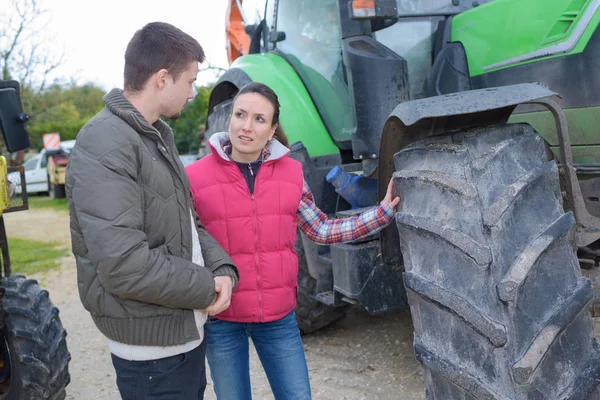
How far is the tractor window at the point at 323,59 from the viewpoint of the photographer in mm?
3588

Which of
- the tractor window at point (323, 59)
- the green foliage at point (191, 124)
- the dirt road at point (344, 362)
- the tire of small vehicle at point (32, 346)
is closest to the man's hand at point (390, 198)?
the tractor window at point (323, 59)

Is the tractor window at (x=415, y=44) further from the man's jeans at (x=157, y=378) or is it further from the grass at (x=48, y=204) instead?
the grass at (x=48, y=204)

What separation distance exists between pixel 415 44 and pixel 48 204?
15813mm

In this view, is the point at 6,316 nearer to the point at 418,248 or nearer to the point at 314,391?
the point at 314,391

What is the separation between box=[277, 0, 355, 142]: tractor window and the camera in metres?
3.59

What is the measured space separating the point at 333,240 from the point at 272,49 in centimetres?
206

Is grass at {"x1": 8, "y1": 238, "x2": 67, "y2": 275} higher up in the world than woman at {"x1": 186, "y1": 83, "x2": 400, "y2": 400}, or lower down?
lower down

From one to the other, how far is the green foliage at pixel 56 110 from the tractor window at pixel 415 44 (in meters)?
10.4

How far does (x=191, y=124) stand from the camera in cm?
2006

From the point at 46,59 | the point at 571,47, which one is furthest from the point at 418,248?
the point at 46,59

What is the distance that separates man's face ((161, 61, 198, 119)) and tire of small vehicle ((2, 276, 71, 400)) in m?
1.72

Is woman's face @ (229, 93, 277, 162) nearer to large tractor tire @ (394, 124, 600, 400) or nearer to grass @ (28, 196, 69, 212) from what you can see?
large tractor tire @ (394, 124, 600, 400)

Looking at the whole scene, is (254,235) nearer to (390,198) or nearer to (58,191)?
(390,198)

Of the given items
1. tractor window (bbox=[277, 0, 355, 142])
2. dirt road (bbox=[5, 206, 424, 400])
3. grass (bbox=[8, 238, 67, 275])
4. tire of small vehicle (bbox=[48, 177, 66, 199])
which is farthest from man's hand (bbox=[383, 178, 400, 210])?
tire of small vehicle (bbox=[48, 177, 66, 199])
